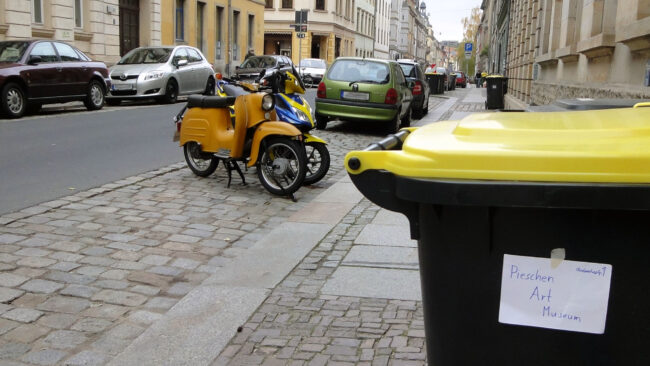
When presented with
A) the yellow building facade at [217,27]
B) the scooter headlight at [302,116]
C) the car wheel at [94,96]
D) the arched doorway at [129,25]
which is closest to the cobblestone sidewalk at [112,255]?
the scooter headlight at [302,116]

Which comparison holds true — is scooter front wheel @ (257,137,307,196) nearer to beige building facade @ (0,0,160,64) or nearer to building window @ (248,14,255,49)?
beige building facade @ (0,0,160,64)

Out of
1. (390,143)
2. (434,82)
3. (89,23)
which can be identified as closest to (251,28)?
(434,82)

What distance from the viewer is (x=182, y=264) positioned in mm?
4676

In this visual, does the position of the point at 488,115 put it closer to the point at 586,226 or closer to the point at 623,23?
the point at 586,226

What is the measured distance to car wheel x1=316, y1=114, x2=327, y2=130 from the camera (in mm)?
13533

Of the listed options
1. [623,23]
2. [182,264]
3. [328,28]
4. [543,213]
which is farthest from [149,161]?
[328,28]

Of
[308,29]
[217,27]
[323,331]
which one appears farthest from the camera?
[308,29]

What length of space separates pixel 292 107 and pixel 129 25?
22.5m

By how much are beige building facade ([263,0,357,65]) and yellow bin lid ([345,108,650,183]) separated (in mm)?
53481

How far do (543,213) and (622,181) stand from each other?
20 centimetres

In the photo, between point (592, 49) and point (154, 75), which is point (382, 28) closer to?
point (154, 75)

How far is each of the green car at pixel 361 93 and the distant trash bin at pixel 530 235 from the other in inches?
436

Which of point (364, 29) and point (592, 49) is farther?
point (364, 29)

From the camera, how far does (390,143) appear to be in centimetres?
206
